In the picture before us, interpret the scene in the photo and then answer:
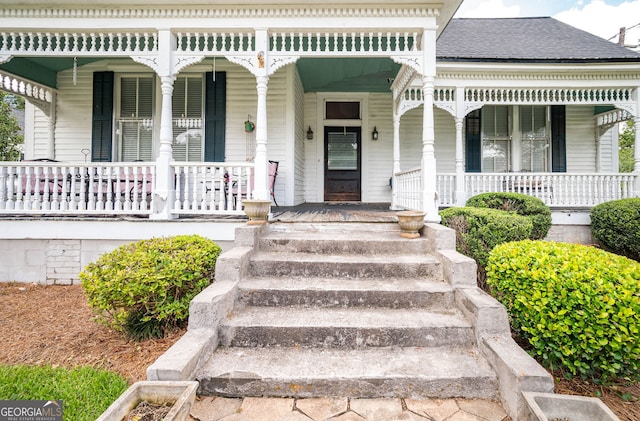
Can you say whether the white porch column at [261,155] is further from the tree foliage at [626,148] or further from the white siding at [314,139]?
the tree foliage at [626,148]

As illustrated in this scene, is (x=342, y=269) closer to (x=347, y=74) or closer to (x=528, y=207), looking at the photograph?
(x=528, y=207)

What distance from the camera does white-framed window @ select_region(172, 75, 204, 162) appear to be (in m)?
6.20

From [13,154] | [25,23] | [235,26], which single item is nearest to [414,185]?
[235,26]

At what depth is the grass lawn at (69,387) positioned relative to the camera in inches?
68.2

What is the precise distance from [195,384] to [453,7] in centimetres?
518

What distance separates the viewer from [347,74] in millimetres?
6410

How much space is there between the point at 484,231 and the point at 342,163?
453 cm

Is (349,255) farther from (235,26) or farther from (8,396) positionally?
(235,26)

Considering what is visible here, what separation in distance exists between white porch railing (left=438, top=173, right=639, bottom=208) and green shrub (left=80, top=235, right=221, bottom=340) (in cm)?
525

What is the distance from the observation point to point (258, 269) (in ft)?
9.26

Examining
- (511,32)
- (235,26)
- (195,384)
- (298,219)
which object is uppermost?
(511,32)

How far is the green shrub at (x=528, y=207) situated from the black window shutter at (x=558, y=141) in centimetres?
329

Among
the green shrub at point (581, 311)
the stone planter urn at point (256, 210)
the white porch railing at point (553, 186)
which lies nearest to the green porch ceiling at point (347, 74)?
the white porch railing at point (553, 186)

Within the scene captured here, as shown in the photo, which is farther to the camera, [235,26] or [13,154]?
[13,154]
